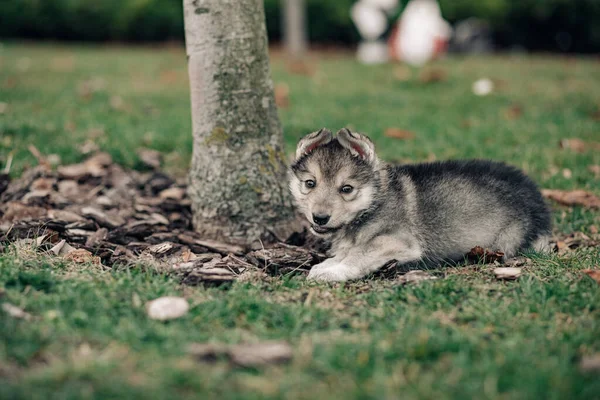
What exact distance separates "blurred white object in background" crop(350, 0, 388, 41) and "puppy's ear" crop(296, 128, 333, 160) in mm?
13050

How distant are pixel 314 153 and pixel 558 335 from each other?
2.01m

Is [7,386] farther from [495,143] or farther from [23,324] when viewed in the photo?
[495,143]

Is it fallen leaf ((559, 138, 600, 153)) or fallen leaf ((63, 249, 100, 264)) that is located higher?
fallen leaf ((559, 138, 600, 153))

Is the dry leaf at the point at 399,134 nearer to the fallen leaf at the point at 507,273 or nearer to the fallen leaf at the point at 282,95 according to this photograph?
the fallen leaf at the point at 282,95

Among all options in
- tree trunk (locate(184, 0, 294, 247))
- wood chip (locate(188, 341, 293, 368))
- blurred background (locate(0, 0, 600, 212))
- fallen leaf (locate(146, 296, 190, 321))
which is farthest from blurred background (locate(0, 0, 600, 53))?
wood chip (locate(188, 341, 293, 368))

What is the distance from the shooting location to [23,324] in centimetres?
308

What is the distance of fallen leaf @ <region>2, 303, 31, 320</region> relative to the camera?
317 centimetres

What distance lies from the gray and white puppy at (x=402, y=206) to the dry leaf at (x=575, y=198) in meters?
1.03

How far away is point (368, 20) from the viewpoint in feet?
57.0

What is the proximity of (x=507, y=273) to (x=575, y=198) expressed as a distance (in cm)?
201

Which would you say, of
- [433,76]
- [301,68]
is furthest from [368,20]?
[433,76]

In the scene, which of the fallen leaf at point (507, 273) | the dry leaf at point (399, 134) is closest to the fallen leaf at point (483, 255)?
the fallen leaf at point (507, 273)

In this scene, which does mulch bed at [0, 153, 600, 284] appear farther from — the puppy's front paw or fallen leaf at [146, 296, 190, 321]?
fallen leaf at [146, 296, 190, 321]

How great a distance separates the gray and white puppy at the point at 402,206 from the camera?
14.1ft
